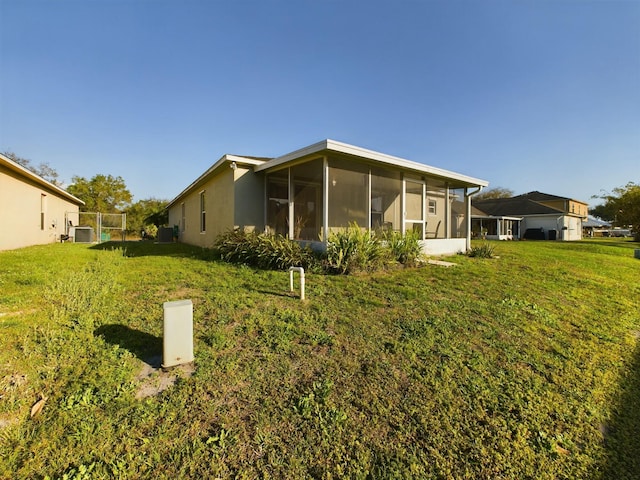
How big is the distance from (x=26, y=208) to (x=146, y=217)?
56.4ft

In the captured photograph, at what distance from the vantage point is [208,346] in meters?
3.11

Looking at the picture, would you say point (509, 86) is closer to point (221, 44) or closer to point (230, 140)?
point (221, 44)

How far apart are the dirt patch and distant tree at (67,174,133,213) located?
33696 millimetres

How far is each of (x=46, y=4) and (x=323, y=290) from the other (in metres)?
10.1

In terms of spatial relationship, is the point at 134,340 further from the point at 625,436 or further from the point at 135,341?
the point at 625,436

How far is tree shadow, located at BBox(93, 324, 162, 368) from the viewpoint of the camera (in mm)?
2889

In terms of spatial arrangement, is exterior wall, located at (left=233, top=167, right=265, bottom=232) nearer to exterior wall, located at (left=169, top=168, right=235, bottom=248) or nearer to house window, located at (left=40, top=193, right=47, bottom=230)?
exterior wall, located at (left=169, top=168, right=235, bottom=248)

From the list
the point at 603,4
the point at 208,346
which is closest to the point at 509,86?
the point at 603,4

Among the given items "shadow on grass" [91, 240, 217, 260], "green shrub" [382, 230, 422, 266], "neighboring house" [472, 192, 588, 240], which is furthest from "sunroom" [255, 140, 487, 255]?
"neighboring house" [472, 192, 588, 240]

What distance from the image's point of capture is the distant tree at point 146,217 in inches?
1052

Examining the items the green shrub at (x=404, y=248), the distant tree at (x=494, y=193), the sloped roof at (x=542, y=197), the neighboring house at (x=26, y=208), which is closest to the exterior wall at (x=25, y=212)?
the neighboring house at (x=26, y=208)

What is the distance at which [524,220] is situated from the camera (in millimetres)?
31484

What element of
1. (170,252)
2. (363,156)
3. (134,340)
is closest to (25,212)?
(170,252)

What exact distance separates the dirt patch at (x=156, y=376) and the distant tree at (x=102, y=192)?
33.7m
